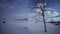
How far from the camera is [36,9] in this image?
6.42ft

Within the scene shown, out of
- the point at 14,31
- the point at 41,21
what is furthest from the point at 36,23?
the point at 14,31

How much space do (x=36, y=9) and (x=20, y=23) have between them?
33 cm

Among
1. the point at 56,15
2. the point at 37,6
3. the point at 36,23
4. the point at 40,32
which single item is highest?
the point at 37,6

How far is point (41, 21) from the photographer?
77.0 inches

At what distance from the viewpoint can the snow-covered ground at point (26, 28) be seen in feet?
6.40

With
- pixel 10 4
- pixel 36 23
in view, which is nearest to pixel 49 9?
pixel 36 23

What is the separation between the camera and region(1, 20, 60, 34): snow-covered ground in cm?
195

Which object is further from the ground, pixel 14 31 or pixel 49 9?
pixel 49 9

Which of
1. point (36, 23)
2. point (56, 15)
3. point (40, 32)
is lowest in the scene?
point (40, 32)

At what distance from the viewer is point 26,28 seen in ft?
6.43

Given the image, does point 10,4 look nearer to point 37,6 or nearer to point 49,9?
point 37,6

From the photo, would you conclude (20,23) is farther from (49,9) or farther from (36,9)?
(49,9)

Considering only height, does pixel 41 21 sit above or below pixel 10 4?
below

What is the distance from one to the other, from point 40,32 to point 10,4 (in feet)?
2.12
